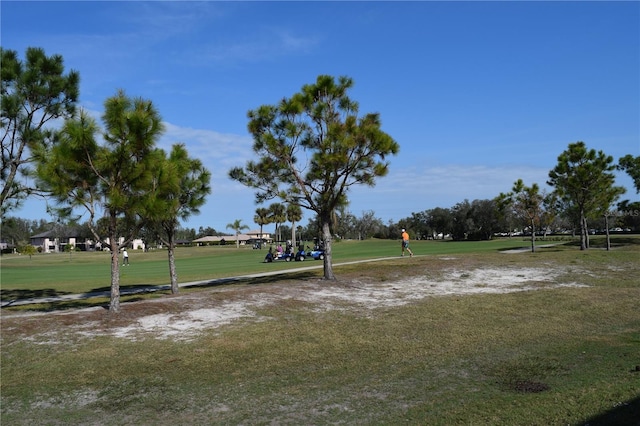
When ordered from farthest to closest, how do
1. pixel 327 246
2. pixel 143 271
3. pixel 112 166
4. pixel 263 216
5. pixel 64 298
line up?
pixel 263 216 → pixel 143 271 → pixel 327 246 → pixel 64 298 → pixel 112 166

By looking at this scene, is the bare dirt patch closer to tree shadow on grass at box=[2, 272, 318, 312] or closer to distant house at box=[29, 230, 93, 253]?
tree shadow on grass at box=[2, 272, 318, 312]

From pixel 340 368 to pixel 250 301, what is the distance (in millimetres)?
7631

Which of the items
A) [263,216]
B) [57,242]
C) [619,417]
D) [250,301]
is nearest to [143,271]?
[250,301]

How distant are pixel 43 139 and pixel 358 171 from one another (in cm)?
1261

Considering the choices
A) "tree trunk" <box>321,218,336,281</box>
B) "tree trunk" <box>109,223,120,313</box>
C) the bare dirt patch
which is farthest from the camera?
"tree trunk" <box>321,218,336,281</box>

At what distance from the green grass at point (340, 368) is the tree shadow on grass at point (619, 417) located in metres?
0.02

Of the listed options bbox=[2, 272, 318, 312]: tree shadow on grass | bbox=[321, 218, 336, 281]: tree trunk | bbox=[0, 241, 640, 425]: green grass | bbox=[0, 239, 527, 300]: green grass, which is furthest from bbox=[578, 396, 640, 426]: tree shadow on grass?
bbox=[0, 239, 527, 300]: green grass

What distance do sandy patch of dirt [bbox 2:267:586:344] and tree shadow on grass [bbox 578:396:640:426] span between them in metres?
9.14

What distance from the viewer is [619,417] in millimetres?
6754

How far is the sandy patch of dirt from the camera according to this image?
13375 millimetres

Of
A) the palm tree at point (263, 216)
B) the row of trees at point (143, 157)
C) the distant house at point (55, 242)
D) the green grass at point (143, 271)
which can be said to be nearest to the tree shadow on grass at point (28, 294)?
the green grass at point (143, 271)

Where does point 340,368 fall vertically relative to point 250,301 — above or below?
below

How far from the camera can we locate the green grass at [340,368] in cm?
769

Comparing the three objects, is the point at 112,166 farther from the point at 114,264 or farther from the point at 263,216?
the point at 263,216
